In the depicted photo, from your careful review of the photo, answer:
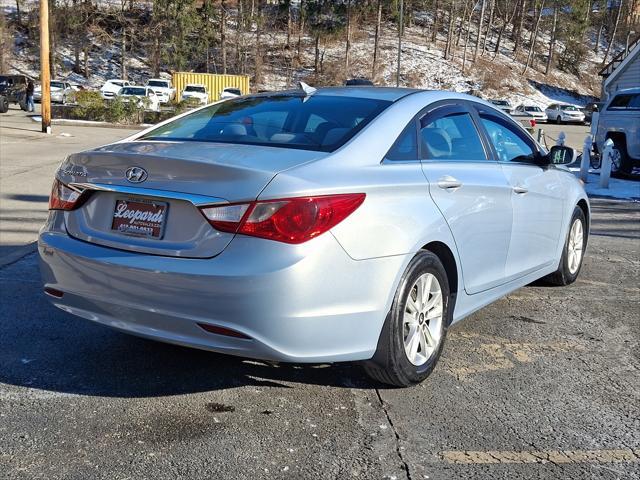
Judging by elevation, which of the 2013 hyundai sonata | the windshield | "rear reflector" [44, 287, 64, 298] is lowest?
the windshield

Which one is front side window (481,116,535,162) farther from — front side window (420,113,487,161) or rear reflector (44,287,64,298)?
rear reflector (44,287,64,298)

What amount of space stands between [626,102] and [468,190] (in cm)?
1277

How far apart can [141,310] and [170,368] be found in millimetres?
839

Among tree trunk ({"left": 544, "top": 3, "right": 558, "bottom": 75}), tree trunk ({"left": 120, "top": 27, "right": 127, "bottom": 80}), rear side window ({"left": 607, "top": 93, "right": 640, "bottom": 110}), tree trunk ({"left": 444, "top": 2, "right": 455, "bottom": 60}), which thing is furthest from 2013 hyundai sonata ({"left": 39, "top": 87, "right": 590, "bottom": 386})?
tree trunk ({"left": 544, "top": 3, "right": 558, "bottom": 75})

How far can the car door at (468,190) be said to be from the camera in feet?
13.5

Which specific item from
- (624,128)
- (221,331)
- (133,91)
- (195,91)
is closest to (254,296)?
(221,331)

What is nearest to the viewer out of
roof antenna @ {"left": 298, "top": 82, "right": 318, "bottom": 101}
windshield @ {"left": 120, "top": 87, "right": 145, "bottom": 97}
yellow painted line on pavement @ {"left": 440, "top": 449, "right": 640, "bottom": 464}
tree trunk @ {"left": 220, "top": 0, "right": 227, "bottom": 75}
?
yellow painted line on pavement @ {"left": 440, "top": 449, "right": 640, "bottom": 464}

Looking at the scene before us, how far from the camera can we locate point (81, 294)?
3656 millimetres

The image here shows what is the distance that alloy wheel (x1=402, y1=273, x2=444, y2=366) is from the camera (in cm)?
385

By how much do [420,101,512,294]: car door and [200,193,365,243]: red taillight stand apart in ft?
3.10

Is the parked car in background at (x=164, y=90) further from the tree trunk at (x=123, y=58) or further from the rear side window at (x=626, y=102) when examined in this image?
the rear side window at (x=626, y=102)

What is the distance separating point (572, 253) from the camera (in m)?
6.32

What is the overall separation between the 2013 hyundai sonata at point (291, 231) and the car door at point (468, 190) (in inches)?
0.6

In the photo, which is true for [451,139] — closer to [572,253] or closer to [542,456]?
[542,456]
